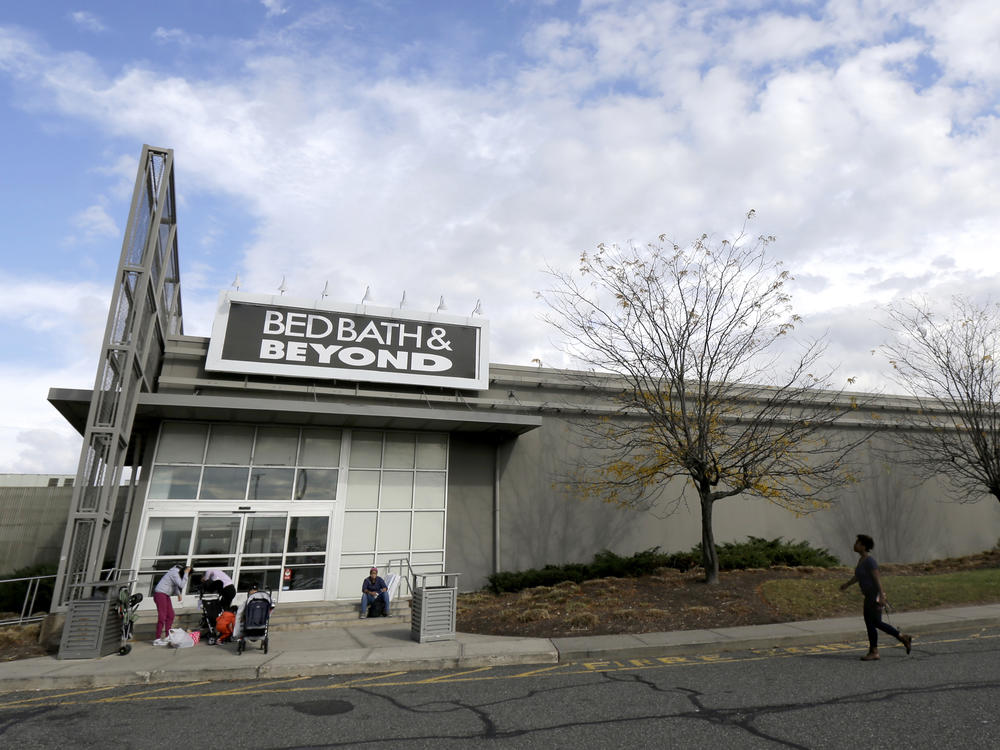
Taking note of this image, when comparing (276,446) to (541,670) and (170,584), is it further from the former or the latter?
(541,670)

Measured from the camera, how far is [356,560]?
54.9 ft

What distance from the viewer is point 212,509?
1593 centimetres

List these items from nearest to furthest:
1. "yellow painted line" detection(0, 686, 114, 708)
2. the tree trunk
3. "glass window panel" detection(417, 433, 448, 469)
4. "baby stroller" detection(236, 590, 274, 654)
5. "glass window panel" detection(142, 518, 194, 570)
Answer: "yellow painted line" detection(0, 686, 114, 708), "baby stroller" detection(236, 590, 274, 654), the tree trunk, "glass window panel" detection(142, 518, 194, 570), "glass window panel" detection(417, 433, 448, 469)

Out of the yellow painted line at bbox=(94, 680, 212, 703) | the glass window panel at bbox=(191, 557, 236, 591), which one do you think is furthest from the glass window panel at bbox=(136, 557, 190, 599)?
the yellow painted line at bbox=(94, 680, 212, 703)

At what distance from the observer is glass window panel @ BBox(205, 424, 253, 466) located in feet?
53.9

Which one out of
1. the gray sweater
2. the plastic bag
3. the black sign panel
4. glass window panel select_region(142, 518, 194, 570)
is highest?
the black sign panel

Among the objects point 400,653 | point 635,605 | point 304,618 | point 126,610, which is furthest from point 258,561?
point 635,605

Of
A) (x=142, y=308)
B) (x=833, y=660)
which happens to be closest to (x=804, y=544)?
(x=833, y=660)

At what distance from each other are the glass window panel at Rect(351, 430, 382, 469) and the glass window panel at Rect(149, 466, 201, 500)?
4.11 metres

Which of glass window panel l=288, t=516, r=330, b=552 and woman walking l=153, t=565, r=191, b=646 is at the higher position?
glass window panel l=288, t=516, r=330, b=552

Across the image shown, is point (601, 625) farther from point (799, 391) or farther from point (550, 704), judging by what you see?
point (799, 391)

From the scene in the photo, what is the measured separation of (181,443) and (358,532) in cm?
532

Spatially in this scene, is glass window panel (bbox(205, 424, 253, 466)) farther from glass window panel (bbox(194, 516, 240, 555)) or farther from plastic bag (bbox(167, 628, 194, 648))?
plastic bag (bbox(167, 628, 194, 648))

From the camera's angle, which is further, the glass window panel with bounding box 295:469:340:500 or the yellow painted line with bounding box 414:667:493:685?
the glass window panel with bounding box 295:469:340:500
